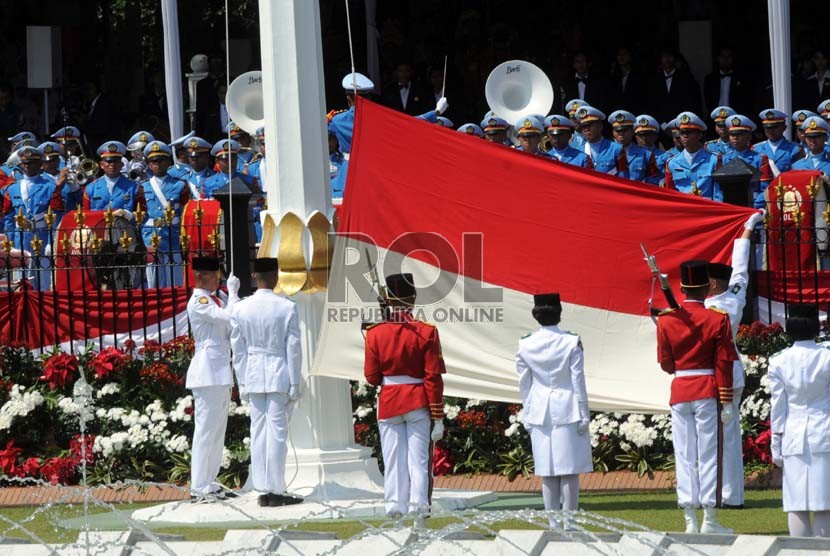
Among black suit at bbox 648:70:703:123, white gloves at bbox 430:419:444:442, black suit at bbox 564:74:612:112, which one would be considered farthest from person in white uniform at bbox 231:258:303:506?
black suit at bbox 648:70:703:123

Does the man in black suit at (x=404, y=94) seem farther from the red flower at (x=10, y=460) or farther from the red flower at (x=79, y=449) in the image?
the red flower at (x=10, y=460)

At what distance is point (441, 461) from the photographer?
45.3 ft

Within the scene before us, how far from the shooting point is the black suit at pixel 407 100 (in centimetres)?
2061

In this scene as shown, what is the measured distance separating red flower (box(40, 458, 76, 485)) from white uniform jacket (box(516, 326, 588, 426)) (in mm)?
4593

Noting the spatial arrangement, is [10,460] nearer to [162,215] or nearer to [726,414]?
[162,215]

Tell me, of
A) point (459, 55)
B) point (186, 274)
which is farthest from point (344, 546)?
point (459, 55)

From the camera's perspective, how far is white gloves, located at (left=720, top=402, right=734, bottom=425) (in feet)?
36.1

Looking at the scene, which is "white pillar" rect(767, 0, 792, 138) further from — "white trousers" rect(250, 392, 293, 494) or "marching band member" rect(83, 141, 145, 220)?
"white trousers" rect(250, 392, 293, 494)

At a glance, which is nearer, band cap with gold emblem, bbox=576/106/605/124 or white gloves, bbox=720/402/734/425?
white gloves, bbox=720/402/734/425

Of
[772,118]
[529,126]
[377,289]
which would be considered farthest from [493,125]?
[377,289]

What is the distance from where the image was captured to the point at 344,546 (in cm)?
827

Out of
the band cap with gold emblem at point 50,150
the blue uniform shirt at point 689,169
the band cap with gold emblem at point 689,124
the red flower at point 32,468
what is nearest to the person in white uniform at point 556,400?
the red flower at point 32,468

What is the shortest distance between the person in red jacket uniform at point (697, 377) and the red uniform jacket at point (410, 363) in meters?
1.47

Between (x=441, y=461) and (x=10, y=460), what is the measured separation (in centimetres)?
357
